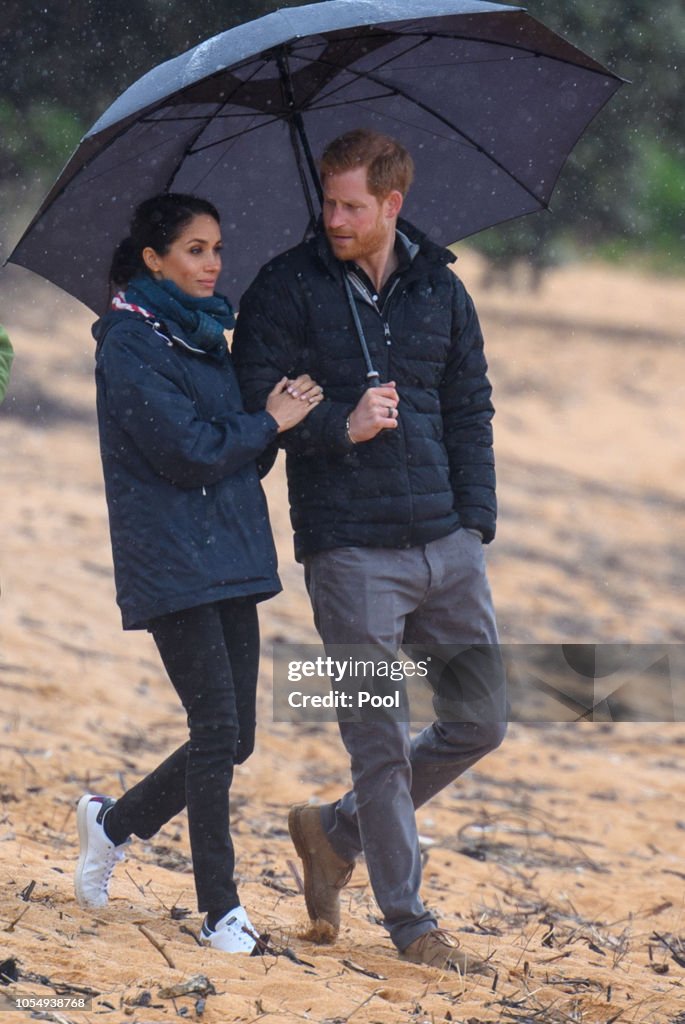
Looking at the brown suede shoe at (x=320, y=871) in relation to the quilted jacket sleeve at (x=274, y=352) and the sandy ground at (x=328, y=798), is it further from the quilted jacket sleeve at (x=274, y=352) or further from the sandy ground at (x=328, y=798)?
the quilted jacket sleeve at (x=274, y=352)

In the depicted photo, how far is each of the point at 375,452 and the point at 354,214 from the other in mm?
634

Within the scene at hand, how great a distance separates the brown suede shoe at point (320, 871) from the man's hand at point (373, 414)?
1194mm

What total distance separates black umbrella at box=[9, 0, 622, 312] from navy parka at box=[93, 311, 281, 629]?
1.41 ft

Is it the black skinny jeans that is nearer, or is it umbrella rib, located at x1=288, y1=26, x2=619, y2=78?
the black skinny jeans

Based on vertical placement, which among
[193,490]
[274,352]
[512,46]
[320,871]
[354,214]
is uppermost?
[512,46]

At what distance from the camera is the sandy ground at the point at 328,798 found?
3.78 meters

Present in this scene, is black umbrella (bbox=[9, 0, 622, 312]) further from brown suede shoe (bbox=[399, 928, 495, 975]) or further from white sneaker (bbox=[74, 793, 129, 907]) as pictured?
brown suede shoe (bbox=[399, 928, 495, 975])

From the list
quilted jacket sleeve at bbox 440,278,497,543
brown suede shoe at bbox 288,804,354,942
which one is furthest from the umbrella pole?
brown suede shoe at bbox 288,804,354,942

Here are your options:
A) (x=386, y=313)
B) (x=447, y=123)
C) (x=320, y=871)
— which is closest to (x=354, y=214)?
(x=386, y=313)

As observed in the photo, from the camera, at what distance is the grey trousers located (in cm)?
399

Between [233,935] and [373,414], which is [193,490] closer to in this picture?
[373,414]

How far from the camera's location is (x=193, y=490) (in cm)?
387

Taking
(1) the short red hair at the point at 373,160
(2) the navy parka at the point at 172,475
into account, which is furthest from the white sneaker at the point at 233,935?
(1) the short red hair at the point at 373,160

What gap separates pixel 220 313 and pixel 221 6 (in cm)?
435
